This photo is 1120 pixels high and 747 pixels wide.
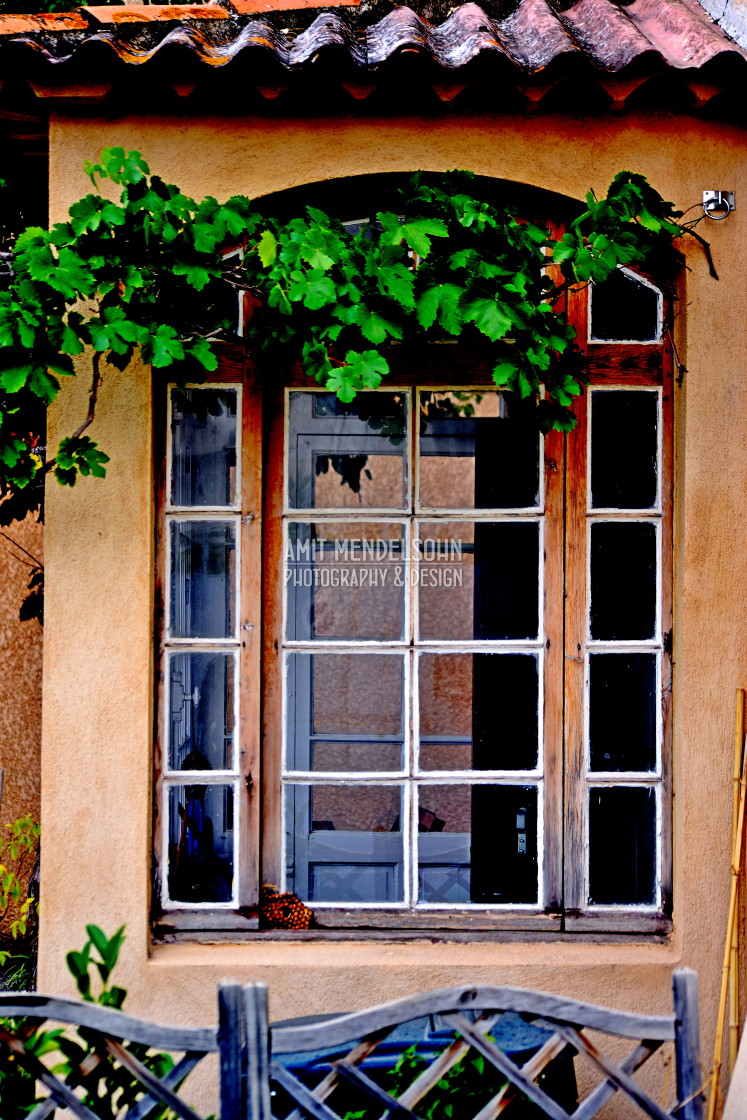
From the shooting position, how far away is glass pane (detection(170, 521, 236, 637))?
329 centimetres

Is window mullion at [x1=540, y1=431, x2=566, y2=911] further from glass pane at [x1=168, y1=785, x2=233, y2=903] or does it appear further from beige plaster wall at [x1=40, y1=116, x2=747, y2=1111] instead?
glass pane at [x1=168, y1=785, x2=233, y2=903]

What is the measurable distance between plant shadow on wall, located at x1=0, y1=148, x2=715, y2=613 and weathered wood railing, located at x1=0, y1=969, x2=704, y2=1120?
159 cm

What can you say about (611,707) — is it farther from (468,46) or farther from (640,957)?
(468,46)

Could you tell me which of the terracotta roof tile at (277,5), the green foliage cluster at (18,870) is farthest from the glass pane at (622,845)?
the terracotta roof tile at (277,5)

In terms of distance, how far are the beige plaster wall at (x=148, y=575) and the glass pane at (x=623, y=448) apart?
0.59 ft

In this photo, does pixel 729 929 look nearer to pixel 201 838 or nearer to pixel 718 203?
pixel 201 838

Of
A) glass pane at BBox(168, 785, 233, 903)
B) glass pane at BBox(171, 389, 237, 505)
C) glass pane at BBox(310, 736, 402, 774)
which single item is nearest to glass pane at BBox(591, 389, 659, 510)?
glass pane at BBox(171, 389, 237, 505)

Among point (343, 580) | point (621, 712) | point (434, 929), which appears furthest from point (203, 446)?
point (434, 929)

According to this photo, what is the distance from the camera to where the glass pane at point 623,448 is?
3.29 meters

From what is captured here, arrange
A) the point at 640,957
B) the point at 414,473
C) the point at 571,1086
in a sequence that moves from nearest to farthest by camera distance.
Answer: the point at 571,1086
the point at 640,957
the point at 414,473

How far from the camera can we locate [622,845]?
128 inches

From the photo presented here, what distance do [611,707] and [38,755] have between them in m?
2.84

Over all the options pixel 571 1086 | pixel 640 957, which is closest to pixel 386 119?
pixel 640 957

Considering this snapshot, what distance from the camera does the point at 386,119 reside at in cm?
310
